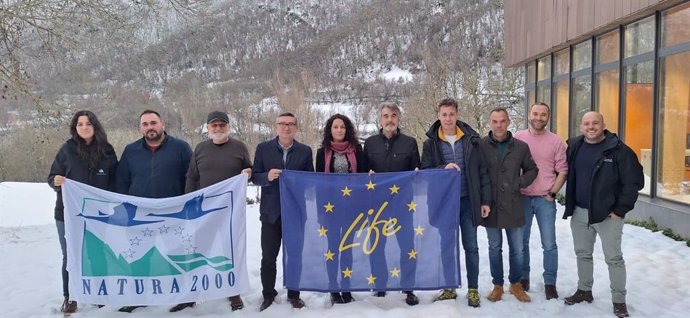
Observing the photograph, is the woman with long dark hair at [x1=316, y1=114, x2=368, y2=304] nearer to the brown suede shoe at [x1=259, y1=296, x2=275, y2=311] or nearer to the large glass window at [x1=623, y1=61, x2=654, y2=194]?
the brown suede shoe at [x1=259, y1=296, x2=275, y2=311]

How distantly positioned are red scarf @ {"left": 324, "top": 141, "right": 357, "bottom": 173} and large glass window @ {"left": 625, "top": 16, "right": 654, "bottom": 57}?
6.31 meters

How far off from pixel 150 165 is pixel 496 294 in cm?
336

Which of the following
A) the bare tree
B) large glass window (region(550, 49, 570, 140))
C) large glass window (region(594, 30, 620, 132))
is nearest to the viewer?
the bare tree

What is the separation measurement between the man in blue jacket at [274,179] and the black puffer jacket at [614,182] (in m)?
2.44

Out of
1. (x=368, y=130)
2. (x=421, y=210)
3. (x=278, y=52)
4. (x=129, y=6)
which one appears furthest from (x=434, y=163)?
(x=278, y=52)

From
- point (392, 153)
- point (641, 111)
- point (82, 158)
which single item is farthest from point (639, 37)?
point (82, 158)

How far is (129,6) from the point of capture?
26.9 feet

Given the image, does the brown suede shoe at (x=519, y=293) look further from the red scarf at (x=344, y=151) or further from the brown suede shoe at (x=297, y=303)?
the brown suede shoe at (x=297, y=303)

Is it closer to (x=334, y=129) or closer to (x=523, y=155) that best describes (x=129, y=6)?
(x=334, y=129)

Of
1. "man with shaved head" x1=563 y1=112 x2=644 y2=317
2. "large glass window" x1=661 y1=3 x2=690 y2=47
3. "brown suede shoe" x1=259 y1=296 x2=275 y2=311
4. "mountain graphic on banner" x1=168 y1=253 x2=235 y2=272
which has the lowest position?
"brown suede shoe" x1=259 y1=296 x2=275 y2=311

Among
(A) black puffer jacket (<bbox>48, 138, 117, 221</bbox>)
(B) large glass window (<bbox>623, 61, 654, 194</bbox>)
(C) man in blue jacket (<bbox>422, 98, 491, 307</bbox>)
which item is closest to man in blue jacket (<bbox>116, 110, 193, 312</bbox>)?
(A) black puffer jacket (<bbox>48, 138, 117, 221</bbox>)

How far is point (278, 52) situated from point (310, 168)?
130 metres

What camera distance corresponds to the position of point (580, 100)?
11688 millimetres

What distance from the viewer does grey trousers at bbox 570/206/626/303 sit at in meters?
4.24
